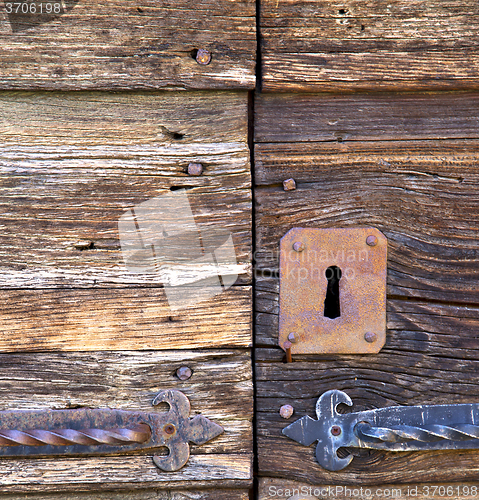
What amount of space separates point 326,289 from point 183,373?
0.37m

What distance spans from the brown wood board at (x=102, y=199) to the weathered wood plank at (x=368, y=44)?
147 mm

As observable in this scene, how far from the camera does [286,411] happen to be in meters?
1.01

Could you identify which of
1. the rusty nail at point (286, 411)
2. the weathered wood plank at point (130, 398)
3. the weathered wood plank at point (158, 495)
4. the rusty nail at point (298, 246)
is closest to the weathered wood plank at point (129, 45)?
the rusty nail at point (298, 246)

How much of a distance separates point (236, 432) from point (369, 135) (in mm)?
723

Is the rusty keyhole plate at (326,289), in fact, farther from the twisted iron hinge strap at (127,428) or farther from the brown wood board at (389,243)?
the twisted iron hinge strap at (127,428)

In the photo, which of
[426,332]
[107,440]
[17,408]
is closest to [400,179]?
[426,332]

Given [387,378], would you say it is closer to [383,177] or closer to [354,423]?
[354,423]

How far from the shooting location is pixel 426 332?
3.37 ft

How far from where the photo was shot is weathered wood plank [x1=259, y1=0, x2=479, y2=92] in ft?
3.21

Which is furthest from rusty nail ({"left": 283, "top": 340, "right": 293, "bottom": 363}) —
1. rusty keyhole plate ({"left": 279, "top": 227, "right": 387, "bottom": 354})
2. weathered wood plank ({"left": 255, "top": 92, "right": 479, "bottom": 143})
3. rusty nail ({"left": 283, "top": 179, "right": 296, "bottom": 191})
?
weathered wood plank ({"left": 255, "top": 92, "right": 479, "bottom": 143})

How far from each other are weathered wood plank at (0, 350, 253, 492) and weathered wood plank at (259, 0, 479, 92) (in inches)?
25.2

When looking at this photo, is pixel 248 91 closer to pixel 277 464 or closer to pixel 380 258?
pixel 380 258

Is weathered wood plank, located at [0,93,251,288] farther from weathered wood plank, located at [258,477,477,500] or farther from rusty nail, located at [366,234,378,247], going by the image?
weathered wood plank, located at [258,477,477,500]

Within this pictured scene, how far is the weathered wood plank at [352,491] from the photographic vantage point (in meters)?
1.01
